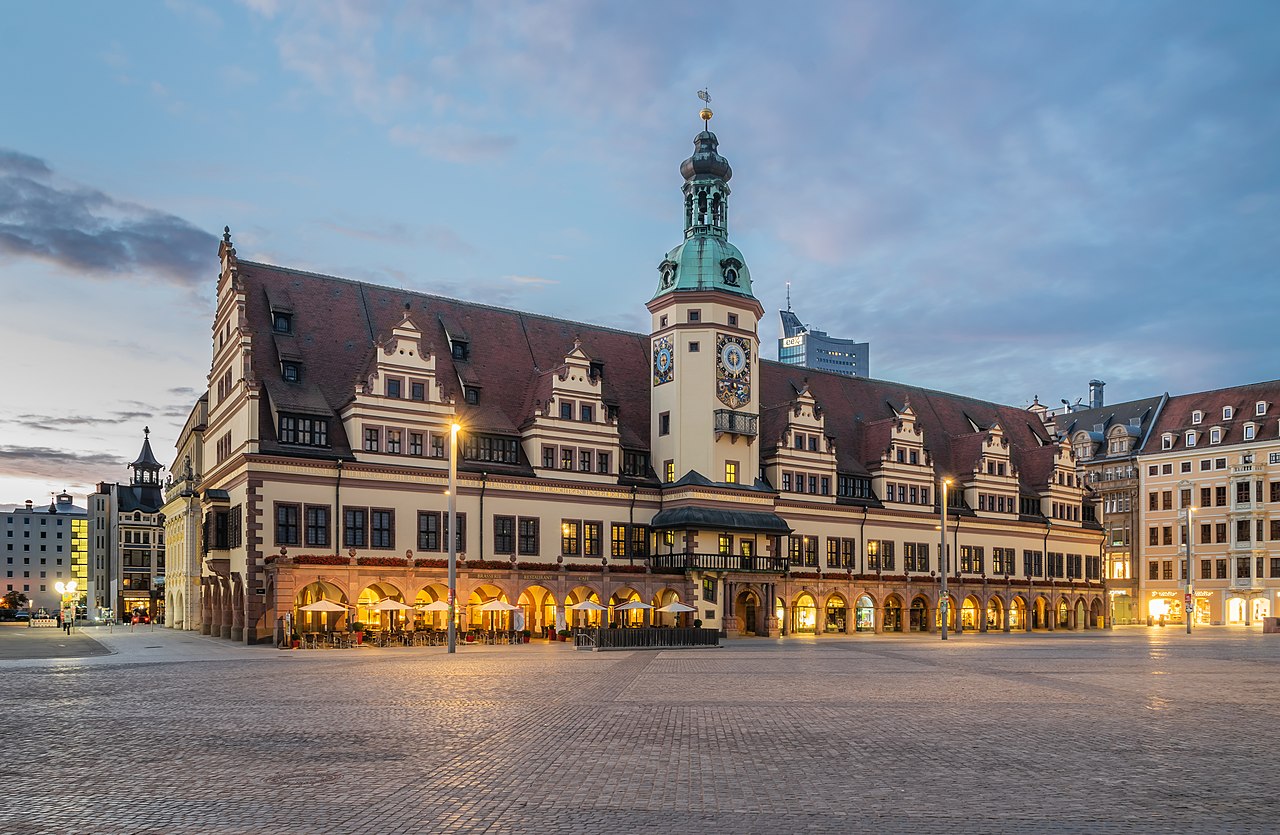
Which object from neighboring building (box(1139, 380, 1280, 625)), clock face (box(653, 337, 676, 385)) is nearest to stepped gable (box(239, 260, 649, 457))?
clock face (box(653, 337, 676, 385))

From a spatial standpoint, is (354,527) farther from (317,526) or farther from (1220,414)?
(1220,414)

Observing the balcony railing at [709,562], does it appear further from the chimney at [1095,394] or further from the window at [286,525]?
the chimney at [1095,394]

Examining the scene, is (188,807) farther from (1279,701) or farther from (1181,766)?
(1279,701)

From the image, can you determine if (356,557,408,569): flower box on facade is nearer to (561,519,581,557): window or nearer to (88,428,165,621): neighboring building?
(561,519,581,557): window

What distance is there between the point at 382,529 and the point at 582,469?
1367 cm

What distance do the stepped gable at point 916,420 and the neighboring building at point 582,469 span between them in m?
0.27

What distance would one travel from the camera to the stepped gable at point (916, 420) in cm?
9106

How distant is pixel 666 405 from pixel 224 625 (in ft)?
97.7

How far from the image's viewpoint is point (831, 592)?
280 ft

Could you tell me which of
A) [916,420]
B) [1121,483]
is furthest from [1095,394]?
[916,420]

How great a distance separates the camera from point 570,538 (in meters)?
73.2

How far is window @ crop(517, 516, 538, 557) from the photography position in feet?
233

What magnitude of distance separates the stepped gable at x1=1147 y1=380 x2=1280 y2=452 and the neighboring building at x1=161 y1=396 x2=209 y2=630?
92.6 meters

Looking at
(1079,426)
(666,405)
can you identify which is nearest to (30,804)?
(666,405)
